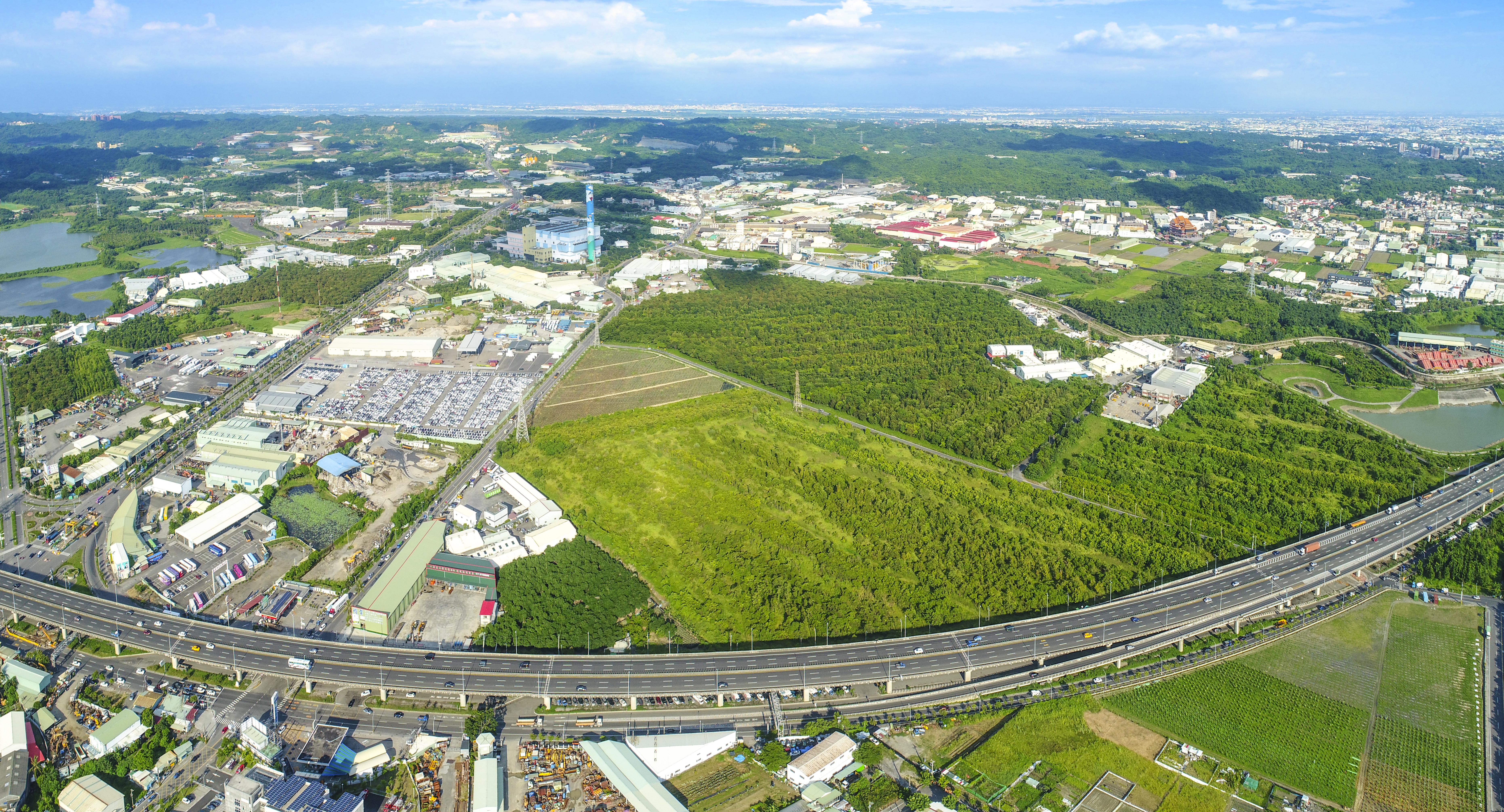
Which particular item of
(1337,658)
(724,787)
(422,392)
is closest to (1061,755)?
(724,787)

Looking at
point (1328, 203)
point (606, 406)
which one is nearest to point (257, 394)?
point (606, 406)

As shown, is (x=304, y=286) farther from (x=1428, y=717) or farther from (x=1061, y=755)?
(x=1428, y=717)

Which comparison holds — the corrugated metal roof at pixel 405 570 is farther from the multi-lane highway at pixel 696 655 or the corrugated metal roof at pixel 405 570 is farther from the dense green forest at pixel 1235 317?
the dense green forest at pixel 1235 317

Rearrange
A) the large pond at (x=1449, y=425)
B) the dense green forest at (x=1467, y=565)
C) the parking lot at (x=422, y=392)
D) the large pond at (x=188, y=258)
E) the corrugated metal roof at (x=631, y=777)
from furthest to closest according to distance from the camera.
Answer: the large pond at (x=188, y=258)
the parking lot at (x=422, y=392)
the large pond at (x=1449, y=425)
the dense green forest at (x=1467, y=565)
the corrugated metal roof at (x=631, y=777)

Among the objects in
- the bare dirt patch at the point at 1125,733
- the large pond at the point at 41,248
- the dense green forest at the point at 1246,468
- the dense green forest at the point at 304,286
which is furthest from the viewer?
the large pond at the point at 41,248

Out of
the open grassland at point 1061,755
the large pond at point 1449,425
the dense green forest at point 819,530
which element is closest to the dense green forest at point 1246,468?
the large pond at point 1449,425

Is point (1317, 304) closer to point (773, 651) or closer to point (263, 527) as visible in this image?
point (773, 651)

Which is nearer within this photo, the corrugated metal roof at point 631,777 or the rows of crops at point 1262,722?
the corrugated metal roof at point 631,777
